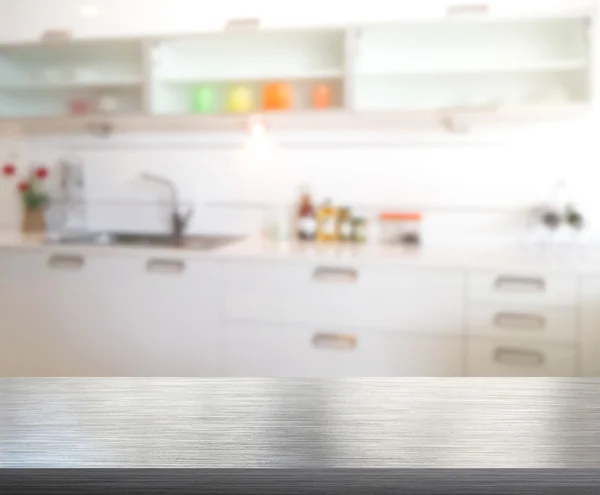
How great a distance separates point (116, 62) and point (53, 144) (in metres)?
0.63

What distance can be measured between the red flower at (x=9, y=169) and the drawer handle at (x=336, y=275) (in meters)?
2.04

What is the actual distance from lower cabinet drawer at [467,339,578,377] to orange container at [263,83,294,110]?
1.40 m

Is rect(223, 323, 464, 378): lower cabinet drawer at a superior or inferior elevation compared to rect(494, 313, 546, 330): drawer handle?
inferior

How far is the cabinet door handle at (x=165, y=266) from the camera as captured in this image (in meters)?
2.64

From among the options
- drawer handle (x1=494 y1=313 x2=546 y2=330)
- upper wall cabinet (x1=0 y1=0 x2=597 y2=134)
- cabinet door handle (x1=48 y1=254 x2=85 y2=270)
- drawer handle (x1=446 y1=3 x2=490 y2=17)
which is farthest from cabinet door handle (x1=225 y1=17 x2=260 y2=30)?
drawer handle (x1=494 y1=313 x2=546 y2=330)

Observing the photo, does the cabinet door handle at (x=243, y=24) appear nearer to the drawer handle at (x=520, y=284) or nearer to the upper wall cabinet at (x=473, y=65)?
the upper wall cabinet at (x=473, y=65)

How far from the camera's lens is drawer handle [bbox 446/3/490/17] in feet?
8.55

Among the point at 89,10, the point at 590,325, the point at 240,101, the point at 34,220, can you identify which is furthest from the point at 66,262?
the point at 590,325

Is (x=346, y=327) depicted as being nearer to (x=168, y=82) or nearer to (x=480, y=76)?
(x=480, y=76)

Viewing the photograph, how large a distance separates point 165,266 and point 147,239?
2.31ft

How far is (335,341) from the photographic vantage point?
251 cm

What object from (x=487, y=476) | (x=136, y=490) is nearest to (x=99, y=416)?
(x=136, y=490)

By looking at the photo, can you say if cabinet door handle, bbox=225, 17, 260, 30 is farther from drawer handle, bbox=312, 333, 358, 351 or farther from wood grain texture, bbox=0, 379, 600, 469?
wood grain texture, bbox=0, 379, 600, 469

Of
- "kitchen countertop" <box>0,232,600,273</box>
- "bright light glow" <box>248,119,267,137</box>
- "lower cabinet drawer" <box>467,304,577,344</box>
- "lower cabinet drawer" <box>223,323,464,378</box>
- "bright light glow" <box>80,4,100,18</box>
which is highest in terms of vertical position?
"bright light glow" <box>80,4,100,18</box>
